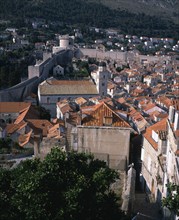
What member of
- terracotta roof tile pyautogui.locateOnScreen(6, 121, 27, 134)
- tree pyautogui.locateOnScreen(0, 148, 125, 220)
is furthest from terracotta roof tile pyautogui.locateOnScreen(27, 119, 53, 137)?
tree pyautogui.locateOnScreen(0, 148, 125, 220)

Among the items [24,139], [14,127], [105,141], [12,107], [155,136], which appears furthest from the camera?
[12,107]


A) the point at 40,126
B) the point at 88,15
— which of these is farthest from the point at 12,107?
the point at 88,15

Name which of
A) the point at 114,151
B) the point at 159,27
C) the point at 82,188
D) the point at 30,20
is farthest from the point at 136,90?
the point at 159,27

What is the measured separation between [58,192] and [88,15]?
12555 cm

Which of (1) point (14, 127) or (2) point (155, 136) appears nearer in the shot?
(2) point (155, 136)

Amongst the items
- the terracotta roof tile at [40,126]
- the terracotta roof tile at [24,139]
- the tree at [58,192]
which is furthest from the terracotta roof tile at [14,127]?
the tree at [58,192]

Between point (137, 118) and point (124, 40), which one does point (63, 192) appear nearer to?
point (137, 118)

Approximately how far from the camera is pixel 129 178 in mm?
13492

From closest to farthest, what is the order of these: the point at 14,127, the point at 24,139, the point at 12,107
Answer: the point at 24,139, the point at 14,127, the point at 12,107

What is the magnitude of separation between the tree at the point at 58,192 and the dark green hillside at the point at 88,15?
312 feet

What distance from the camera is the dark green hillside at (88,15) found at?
107162mm

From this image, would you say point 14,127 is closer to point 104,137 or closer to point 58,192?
point 104,137

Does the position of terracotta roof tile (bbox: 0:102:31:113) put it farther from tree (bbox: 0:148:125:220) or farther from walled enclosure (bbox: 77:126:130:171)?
tree (bbox: 0:148:125:220)

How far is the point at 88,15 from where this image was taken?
12950cm
